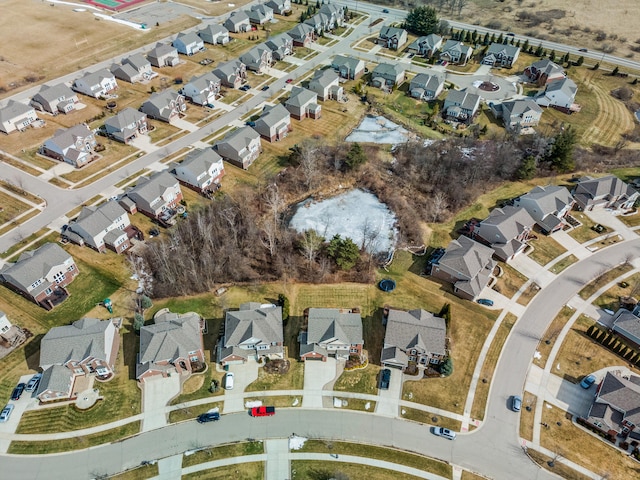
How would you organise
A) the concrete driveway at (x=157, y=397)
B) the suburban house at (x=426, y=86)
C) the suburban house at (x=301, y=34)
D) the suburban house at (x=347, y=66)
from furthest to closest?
the suburban house at (x=301, y=34), the suburban house at (x=347, y=66), the suburban house at (x=426, y=86), the concrete driveway at (x=157, y=397)

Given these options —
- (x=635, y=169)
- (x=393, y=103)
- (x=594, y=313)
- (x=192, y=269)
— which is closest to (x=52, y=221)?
(x=192, y=269)

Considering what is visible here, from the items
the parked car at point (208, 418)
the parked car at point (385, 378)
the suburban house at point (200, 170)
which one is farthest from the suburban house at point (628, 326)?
the suburban house at point (200, 170)

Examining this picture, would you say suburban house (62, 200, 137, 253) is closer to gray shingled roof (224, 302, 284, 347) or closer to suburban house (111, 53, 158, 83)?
gray shingled roof (224, 302, 284, 347)

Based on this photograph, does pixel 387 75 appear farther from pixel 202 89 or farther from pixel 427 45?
pixel 202 89

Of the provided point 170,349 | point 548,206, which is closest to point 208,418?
point 170,349

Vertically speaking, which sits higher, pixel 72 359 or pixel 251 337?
pixel 251 337

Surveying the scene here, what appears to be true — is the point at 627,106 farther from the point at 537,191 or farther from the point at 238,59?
the point at 238,59

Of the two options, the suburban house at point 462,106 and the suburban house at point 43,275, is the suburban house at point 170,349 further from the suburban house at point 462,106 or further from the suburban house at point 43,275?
the suburban house at point 462,106
